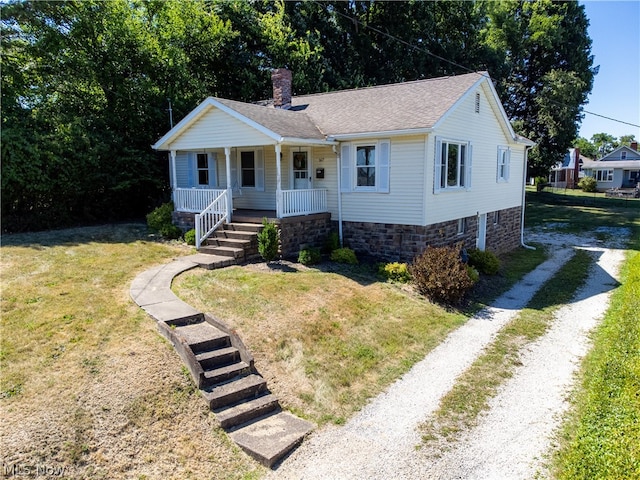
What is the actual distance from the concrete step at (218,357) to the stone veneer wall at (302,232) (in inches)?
227

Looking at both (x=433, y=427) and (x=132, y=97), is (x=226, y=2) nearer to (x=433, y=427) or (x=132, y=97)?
(x=132, y=97)

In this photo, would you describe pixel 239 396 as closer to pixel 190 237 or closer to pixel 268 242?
pixel 268 242

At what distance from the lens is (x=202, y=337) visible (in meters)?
7.54

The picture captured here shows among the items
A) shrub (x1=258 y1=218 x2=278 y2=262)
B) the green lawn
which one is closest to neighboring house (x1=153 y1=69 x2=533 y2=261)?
shrub (x1=258 y1=218 x2=278 y2=262)

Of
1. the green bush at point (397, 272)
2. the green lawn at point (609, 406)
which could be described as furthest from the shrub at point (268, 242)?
the green lawn at point (609, 406)

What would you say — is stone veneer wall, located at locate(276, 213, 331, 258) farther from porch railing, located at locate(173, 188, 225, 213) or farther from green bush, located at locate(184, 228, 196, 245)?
green bush, located at locate(184, 228, 196, 245)

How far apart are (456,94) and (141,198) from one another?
14330 mm

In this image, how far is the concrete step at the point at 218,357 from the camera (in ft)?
23.2

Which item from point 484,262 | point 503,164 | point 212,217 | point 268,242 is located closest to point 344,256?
point 268,242

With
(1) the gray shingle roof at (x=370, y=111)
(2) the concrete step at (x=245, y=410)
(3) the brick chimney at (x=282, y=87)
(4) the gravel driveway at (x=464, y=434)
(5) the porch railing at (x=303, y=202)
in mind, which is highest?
(3) the brick chimney at (x=282, y=87)

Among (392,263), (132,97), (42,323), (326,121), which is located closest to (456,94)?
(326,121)

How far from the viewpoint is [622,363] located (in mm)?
7738

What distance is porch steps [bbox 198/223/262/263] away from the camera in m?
12.6

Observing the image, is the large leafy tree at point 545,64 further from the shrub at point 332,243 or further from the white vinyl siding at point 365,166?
the shrub at point 332,243
